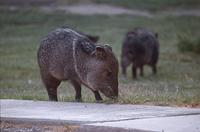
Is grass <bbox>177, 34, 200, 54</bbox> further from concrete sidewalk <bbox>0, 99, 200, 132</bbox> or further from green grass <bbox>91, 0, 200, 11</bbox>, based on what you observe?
concrete sidewalk <bbox>0, 99, 200, 132</bbox>

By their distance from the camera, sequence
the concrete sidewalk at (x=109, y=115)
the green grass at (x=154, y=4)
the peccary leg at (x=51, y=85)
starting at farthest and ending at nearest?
the green grass at (x=154, y=4) → the peccary leg at (x=51, y=85) → the concrete sidewalk at (x=109, y=115)

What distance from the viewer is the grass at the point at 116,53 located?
Answer: 11.7 m

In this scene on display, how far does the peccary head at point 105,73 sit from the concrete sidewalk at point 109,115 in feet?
0.96

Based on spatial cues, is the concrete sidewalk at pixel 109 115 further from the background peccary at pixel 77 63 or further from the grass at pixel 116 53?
the grass at pixel 116 53

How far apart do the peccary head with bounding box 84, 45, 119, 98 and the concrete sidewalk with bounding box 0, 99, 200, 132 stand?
11.5 inches

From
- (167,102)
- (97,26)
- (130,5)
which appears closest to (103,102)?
(167,102)

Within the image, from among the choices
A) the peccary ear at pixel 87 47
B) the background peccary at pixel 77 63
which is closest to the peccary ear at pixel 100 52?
the background peccary at pixel 77 63

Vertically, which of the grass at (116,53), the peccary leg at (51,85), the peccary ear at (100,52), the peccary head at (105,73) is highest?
the peccary ear at (100,52)

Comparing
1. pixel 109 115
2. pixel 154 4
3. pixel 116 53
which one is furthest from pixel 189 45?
pixel 154 4

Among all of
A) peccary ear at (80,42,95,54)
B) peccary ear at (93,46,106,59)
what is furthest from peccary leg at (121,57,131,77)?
peccary ear at (93,46,106,59)

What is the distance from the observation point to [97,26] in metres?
29.7

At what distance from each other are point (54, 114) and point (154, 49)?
11055mm

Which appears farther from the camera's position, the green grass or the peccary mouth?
the green grass

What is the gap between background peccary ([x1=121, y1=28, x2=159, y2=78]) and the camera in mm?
19234
